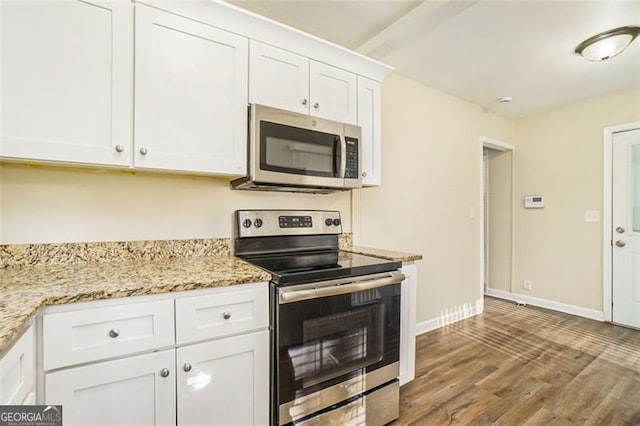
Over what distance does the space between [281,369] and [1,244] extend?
1.37 metres

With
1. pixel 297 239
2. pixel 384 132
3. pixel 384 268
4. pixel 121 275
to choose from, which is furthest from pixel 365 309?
pixel 384 132

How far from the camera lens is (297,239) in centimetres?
209

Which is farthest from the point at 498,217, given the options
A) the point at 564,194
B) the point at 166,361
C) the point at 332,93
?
the point at 166,361

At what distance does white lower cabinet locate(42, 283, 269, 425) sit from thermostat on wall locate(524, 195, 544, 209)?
3836 millimetres

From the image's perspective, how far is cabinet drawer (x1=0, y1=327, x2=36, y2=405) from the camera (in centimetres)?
77

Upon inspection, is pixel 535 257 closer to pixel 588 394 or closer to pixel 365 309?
pixel 588 394

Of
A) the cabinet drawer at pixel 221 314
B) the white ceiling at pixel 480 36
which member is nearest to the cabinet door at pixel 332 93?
the white ceiling at pixel 480 36

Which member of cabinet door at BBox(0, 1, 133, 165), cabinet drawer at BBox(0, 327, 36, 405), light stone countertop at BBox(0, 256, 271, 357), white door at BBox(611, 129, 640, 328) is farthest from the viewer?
white door at BBox(611, 129, 640, 328)

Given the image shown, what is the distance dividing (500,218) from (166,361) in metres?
4.34

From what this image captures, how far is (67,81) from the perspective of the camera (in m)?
1.27

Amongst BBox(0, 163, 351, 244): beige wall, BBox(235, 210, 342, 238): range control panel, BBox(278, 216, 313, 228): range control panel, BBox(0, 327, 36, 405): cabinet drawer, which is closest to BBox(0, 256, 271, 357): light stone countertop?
BBox(0, 327, 36, 405): cabinet drawer

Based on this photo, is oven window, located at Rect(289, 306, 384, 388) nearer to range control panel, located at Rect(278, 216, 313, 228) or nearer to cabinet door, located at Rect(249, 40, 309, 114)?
range control panel, located at Rect(278, 216, 313, 228)

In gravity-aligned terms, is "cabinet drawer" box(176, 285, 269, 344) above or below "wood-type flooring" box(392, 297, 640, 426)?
above

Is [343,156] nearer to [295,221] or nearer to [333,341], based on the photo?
[295,221]
